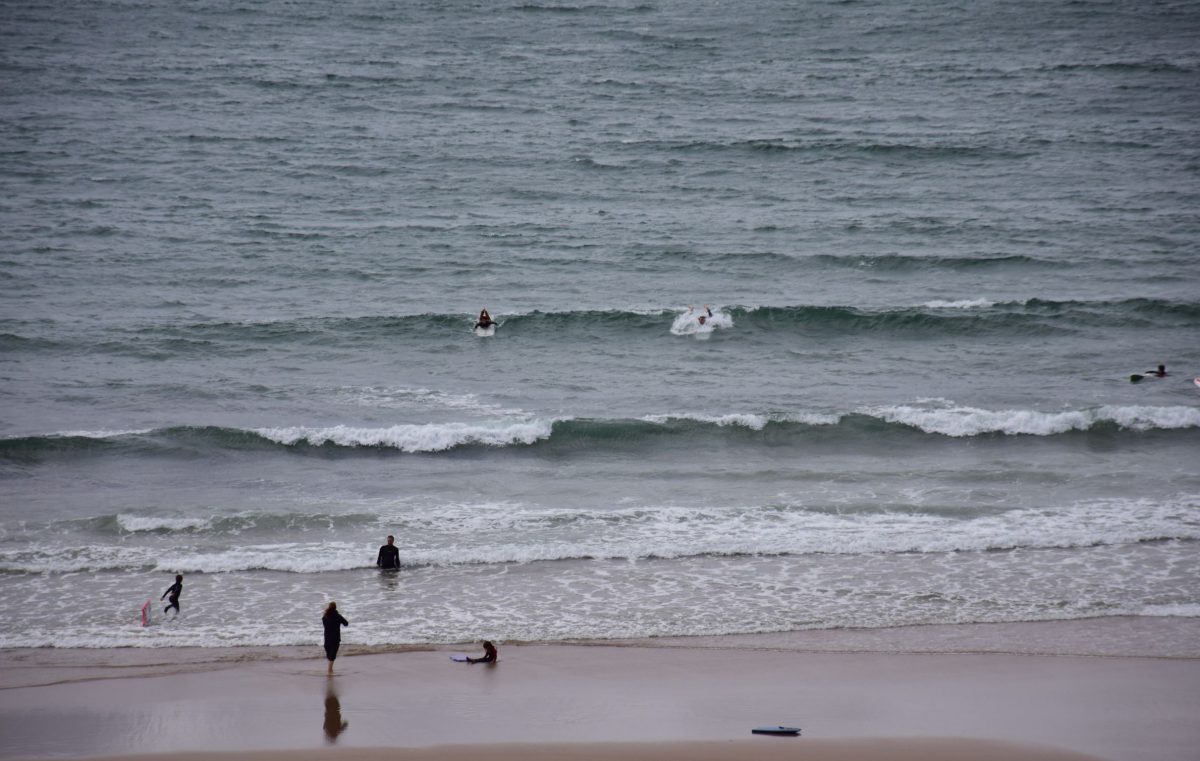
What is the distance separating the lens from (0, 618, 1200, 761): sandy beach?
12.1 m

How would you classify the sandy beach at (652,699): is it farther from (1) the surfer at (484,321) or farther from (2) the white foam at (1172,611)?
(1) the surfer at (484,321)

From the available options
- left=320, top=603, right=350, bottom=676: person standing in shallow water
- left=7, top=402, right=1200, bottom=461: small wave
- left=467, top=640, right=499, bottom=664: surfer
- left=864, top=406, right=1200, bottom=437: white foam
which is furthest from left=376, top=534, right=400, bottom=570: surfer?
left=864, top=406, right=1200, bottom=437: white foam

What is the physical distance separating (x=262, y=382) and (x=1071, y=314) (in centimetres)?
2163

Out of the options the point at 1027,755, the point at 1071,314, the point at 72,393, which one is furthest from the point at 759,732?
the point at 1071,314

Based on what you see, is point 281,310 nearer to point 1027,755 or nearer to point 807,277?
point 807,277

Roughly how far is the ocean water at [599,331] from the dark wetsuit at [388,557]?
378 mm

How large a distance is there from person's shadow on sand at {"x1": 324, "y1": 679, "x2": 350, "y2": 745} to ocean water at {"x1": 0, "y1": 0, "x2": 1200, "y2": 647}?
1919mm

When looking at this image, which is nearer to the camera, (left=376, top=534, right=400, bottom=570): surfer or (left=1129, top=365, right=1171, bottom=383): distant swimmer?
(left=376, top=534, right=400, bottom=570): surfer

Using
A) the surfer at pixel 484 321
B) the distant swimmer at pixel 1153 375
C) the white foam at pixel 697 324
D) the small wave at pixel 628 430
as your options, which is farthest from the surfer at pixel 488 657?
the distant swimmer at pixel 1153 375

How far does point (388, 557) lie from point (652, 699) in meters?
5.99

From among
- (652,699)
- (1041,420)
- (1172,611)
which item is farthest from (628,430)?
(1172,611)

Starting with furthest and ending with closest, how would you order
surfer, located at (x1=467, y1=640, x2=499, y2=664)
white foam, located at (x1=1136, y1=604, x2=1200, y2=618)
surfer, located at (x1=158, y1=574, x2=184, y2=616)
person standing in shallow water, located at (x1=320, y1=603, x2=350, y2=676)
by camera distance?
1. surfer, located at (x1=158, y1=574, x2=184, y2=616)
2. white foam, located at (x1=1136, y1=604, x2=1200, y2=618)
3. surfer, located at (x1=467, y1=640, x2=499, y2=664)
4. person standing in shallow water, located at (x1=320, y1=603, x2=350, y2=676)

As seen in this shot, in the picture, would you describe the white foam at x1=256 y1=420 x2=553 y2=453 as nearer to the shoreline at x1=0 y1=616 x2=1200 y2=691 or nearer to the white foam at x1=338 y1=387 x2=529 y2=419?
the white foam at x1=338 y1=387 x2=529 y2=419

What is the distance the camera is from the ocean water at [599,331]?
17.7 meters
